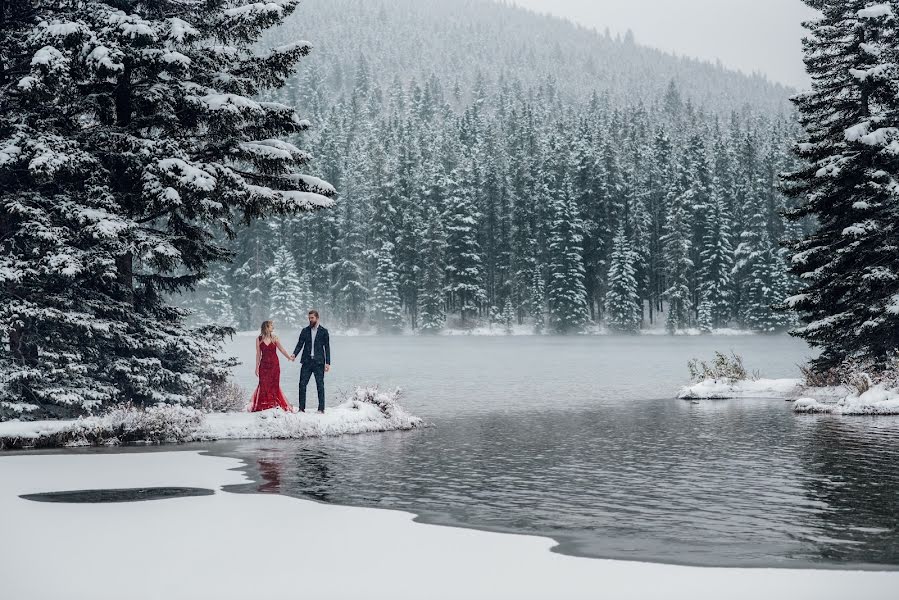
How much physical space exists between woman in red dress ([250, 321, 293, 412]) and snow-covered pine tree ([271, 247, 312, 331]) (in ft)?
298

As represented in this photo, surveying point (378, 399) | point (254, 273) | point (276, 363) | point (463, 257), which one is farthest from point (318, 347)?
point (254, 273)

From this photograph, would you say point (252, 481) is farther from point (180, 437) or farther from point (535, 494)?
point (180, 437)

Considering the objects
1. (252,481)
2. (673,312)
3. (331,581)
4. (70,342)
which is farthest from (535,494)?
(673,312)

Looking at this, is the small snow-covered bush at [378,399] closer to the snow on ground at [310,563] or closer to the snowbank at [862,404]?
the snow on ground at [310,563]

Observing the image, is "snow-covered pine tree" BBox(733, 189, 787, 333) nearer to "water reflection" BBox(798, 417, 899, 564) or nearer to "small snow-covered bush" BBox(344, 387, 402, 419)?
"water reflection" BBox(798, 417, 899, 564)

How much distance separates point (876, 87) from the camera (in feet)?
81.7

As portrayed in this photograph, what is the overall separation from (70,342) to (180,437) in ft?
10.3

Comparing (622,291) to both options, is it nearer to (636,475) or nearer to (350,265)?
(350,265)

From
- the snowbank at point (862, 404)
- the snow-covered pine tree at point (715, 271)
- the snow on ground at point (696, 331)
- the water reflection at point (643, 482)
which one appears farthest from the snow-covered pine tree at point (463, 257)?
the water reflection at point (643, 482)

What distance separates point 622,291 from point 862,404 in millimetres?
74689

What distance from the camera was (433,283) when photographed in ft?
Answer: 332

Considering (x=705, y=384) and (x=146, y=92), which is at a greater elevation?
(x=146, y=92)

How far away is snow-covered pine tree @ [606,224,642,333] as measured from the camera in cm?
9581

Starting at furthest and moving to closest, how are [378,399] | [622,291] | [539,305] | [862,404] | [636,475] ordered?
1. [539,305]
2. [622,291]
3. [862,404]
4. [378,399]
5. [636,475]
